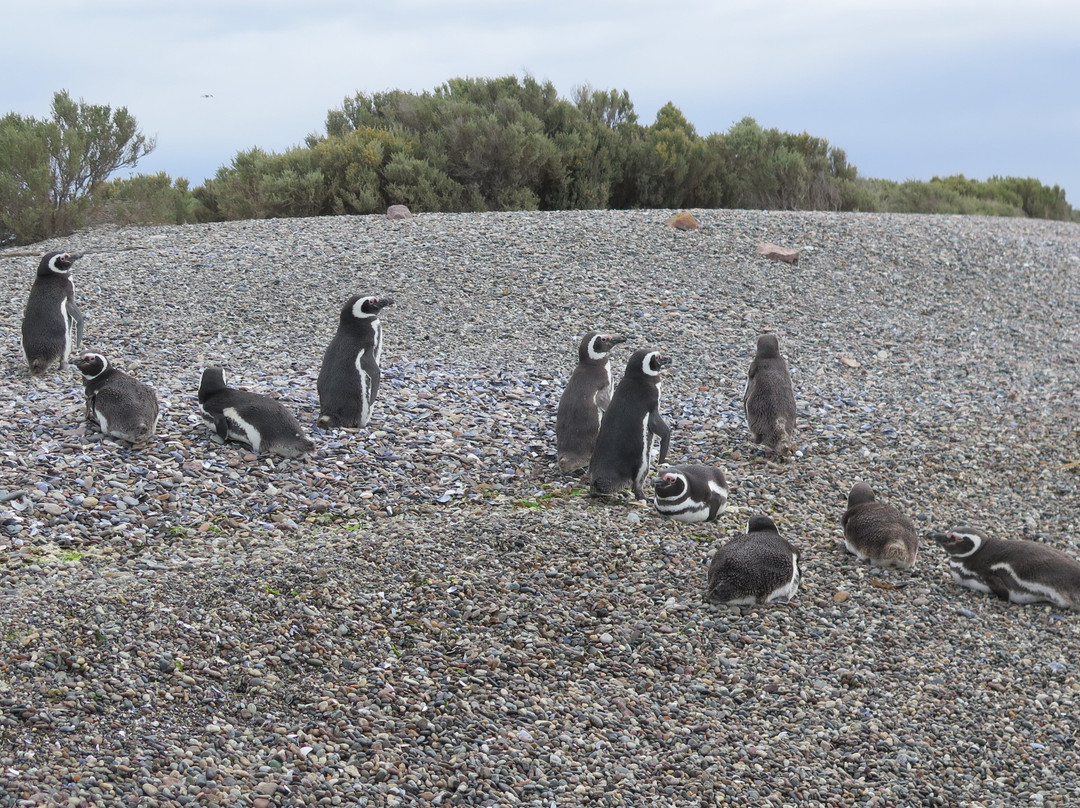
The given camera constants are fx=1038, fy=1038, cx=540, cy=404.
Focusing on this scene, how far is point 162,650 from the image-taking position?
4.18 meters

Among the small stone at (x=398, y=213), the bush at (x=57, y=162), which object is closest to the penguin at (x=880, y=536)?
Answer: the small stone at (x=398, y=213)

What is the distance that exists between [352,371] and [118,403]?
1.42 meters

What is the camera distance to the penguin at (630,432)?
588cm

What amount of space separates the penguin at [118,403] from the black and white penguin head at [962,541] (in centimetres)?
463

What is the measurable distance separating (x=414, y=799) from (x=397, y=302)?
7.30 metres

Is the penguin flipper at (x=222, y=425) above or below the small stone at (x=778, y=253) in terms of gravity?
below

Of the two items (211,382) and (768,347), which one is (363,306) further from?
(768,347)

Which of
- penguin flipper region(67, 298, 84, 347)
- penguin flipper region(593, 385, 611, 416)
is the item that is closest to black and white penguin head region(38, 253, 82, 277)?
penguin flipper region(67, 298, 84, 347)

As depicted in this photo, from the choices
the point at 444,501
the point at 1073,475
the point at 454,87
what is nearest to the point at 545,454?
the point at 444,501

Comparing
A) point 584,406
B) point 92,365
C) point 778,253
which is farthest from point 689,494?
point 778,253

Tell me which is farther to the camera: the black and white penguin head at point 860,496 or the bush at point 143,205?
the bush at point 143,205

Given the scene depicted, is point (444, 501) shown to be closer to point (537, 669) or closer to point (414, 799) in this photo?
→ point (537, 669)

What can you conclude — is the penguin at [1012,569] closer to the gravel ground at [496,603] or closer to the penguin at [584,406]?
the gravel ground at [496,603]

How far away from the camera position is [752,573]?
16.1 ft
